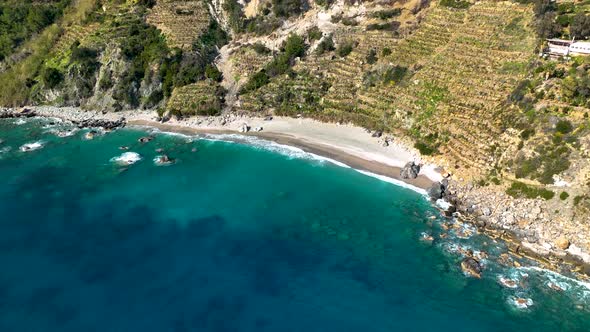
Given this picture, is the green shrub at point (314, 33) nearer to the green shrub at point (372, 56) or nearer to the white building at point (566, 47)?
the green shrub at point (372, 56)

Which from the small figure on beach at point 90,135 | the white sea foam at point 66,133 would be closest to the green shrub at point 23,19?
the white sea foam at point 66,133

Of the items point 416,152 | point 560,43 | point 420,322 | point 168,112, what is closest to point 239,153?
point 168,112

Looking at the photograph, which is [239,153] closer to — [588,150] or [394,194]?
[394,194]

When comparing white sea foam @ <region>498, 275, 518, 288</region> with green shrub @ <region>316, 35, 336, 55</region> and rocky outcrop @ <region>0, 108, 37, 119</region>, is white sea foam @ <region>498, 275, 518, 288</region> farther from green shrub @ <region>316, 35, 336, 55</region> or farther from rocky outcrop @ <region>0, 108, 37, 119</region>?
rocky outcrop @ <region>0, 108, 37, 119</region>

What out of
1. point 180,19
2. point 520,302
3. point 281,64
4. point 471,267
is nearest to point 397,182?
point 471,267

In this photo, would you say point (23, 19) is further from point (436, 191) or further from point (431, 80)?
point (436, 191)

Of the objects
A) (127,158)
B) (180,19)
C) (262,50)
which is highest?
(180,19)

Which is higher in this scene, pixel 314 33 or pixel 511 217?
pixel 314 33
